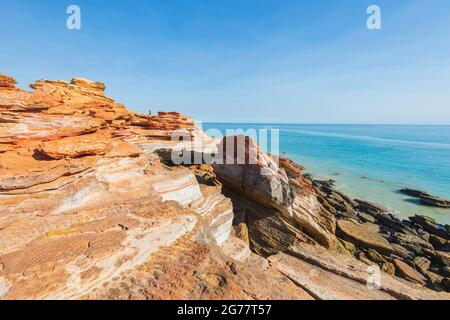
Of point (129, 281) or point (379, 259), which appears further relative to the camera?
point (379, 259)

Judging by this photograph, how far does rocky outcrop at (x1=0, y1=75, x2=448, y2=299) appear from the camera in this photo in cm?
464

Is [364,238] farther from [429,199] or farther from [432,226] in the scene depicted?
[429,199]

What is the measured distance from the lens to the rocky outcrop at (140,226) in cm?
464

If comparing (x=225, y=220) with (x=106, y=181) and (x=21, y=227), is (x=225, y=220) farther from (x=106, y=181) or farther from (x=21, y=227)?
(x=21, y=227)

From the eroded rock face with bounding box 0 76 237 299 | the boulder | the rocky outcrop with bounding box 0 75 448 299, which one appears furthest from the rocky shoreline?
the boulder

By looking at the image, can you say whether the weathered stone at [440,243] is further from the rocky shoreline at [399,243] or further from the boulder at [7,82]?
the boulder at [7,82]

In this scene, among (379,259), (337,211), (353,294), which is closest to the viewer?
(353,294)

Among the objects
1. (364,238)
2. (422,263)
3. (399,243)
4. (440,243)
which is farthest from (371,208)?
(364,238)

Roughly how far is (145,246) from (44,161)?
5.01 metres

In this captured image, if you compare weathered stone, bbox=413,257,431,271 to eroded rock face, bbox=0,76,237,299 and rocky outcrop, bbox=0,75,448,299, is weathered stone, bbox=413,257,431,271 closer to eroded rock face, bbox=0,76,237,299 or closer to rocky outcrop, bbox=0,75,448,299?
rocky outcrop, bbox=0,75,448,299

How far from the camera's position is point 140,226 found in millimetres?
5949

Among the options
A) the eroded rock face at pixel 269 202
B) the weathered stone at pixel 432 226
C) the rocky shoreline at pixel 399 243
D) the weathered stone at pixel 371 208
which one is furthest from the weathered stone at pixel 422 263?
the weathered stone at pixel 371 208

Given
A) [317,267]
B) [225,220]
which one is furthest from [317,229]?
[225,220]

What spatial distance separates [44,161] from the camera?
24.0ft
